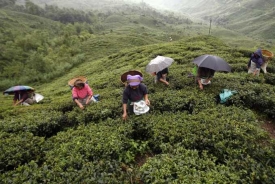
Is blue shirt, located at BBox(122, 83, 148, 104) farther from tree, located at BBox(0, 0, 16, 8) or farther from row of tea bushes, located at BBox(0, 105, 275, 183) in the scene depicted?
tree, located at BBox(0, 0, 16, 8)

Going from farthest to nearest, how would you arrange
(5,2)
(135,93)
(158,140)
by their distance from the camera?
1. (5,2)
2. (135,93)
3. (158,140)

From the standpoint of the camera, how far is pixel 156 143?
648 centimetres

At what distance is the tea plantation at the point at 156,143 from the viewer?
4.95 meters

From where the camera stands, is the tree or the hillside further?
the tree

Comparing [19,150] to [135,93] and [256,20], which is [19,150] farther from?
[256,20]

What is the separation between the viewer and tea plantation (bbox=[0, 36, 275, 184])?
4953 mm

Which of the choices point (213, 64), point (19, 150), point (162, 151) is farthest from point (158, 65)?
point (19, 150)

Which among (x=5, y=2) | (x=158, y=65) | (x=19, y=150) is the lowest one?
(x=19, y=150)

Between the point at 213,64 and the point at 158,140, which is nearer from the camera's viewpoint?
the point at 158,140

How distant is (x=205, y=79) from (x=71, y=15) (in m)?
130

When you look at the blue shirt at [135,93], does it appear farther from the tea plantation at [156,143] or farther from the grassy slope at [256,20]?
the grassy slope at [256,20]

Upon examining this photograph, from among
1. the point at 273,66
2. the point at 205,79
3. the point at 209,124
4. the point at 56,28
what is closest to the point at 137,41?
the point at 273,66

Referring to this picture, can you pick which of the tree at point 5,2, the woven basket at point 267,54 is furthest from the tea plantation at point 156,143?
the tree at point 5,2

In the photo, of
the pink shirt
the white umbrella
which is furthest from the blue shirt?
the pink shirt
